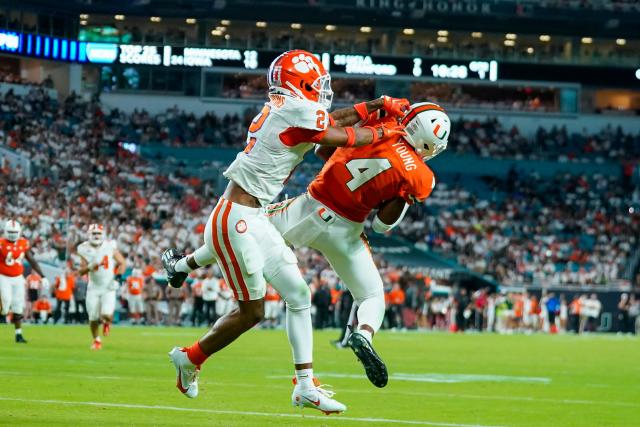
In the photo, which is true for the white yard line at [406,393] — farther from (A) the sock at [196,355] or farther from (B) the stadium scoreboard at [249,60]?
(B) the stadium scoreboard at [249,60]

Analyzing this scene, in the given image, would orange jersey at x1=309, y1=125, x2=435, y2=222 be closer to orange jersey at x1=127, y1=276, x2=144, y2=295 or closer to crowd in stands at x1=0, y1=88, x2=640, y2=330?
crowd in stands at x1=0, y1=88, x2=640, y2=330

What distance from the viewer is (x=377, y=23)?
44.2 meters

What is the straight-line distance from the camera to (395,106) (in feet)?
29.3

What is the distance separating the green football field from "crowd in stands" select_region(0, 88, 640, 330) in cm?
866

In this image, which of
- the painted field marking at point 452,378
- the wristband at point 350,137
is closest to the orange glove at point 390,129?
the wristband at point 350,137

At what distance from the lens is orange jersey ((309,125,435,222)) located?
8797 millimetres

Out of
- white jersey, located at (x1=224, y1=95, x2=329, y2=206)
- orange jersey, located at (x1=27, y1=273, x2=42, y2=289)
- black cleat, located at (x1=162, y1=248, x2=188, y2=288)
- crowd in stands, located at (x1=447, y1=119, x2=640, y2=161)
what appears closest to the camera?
white jersey, located at (x1=224, y1=95, x2=329, y2=206)

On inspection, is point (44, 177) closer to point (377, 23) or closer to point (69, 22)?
point (69, 22)

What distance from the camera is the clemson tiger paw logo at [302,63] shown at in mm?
8039

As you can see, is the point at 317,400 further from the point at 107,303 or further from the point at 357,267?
the point at 107,303

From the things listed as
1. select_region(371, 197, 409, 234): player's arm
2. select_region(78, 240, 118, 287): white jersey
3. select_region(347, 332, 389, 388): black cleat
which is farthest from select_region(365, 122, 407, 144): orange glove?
select_region(78, 240, 118, 287): white jersey

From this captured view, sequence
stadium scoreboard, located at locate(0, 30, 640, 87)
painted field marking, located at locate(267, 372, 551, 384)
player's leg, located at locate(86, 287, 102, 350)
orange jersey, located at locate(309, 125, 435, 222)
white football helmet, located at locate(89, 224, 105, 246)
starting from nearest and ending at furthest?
orange jersey, located at locate(309, 125, 435, 222)
painted field marking, located at locate(267, 372, 551, 384)
player's leg, located at locate(86, 287, 102, 350)
white football helmet, located at locate(89, 224, 105, 246)
stadium scoreboard, located at locate(0, 30, 640, 87)

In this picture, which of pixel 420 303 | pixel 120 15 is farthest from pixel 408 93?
pixel 420 303

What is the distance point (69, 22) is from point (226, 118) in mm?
6962
